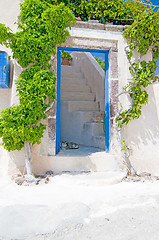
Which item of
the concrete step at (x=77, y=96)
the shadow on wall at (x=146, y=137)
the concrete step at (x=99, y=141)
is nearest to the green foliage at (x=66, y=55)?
the concrete step at (x=77, y=96)

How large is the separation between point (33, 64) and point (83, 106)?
3192 mm

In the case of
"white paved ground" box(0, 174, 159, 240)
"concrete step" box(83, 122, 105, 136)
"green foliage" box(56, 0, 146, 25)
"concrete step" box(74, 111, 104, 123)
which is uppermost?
"green foliage" box(56, 0, 146, 25)

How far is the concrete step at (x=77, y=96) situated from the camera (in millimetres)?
6648

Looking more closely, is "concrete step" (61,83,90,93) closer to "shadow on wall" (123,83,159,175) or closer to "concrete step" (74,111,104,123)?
"concrete step" (74,111,104,123)

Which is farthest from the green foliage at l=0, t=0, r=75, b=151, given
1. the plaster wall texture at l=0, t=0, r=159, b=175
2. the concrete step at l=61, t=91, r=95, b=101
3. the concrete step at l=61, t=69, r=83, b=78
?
the concrete step at l=61, t=69, r=83, b=78

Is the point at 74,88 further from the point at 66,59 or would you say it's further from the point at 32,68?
the point at 32,68

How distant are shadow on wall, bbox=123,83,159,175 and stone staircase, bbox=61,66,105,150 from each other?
1103mm

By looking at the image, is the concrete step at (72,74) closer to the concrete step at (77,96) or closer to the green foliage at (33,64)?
the concrete step at (77,96)

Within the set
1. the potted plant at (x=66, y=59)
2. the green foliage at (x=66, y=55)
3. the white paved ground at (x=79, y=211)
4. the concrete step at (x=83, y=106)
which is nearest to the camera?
the white paved ground at (x=79, y=211)

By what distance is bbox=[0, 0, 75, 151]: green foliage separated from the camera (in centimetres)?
302

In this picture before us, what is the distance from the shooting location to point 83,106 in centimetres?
635

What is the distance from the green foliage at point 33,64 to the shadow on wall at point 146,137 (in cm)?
176

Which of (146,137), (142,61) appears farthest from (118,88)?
(146,137)

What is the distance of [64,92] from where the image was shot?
669 cm
